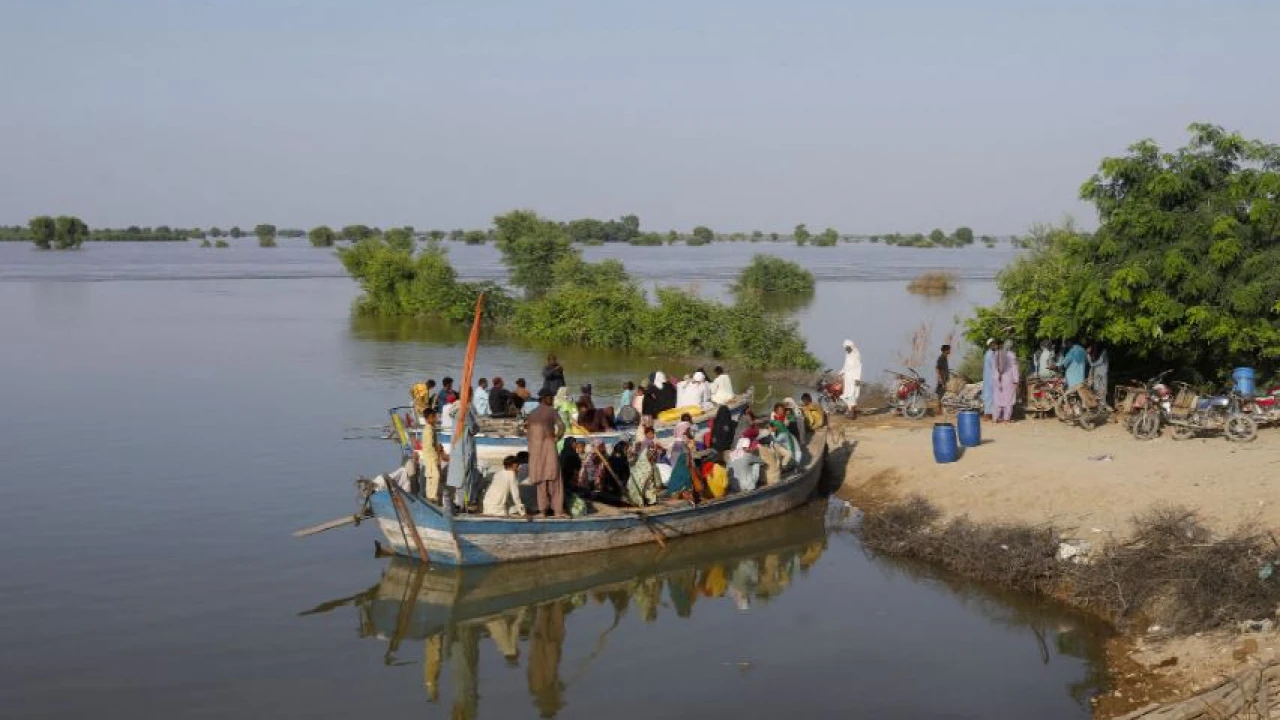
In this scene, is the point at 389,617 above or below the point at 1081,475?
→ below

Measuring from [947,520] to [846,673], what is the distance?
430 centimetres

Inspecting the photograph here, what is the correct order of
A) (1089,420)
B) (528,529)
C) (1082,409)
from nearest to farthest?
(528,529) < (1089,420) < (1082,409)

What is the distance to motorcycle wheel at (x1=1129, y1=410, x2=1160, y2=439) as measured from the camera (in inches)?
647

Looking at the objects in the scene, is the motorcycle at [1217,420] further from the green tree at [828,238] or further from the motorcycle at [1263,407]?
the green tree at [828,238]

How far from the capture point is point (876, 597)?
13.1 meters

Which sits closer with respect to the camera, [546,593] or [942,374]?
[546,593]

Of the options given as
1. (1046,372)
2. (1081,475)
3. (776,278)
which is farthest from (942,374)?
(776,278)

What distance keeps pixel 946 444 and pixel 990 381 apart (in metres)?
Answer: 2.90

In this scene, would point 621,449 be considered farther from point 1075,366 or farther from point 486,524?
point 1075,366

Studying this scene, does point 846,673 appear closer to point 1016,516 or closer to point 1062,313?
point 1016,516

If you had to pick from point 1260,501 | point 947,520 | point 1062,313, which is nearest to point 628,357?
point 1062,313

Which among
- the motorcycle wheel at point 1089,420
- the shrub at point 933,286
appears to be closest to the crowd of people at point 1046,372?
the motorcycle wheel at point 1089,420

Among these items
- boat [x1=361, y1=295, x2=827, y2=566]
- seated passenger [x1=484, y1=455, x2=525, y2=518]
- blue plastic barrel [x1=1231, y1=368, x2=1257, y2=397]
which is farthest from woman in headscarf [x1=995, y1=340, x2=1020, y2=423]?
seated passenger [x1=484, y1=455, x2=525, y2=518]

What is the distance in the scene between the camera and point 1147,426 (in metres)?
16.5
